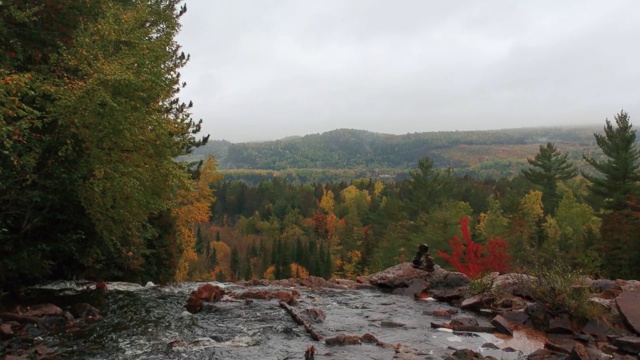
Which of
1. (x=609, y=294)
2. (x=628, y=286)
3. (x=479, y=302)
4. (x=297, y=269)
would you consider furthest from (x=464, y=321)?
(x=297, y=269)

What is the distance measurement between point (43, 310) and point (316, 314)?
25.6 feet

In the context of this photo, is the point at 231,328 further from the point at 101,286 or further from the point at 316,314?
the point at 101,286

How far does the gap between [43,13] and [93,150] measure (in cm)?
557

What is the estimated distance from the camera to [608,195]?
45844 mm

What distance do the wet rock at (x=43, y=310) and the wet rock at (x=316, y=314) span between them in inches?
282

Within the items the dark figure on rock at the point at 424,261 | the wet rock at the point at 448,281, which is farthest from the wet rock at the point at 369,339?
the dark figure on rock at the point at 424,261

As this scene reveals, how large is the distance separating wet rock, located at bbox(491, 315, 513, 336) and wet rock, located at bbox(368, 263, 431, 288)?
713cm

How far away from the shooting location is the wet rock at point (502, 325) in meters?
11.9

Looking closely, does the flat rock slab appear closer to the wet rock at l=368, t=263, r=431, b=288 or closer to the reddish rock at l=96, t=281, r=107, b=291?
the wet rock at l=368, t=263, r=431, b=288

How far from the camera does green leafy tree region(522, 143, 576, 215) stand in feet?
227

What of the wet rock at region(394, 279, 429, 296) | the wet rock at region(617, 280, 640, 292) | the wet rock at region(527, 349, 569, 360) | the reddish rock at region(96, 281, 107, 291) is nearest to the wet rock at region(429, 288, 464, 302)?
the wet rock at region(394, 279, 429, 296)

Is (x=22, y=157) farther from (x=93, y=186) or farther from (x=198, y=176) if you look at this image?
(x=198, y=176)

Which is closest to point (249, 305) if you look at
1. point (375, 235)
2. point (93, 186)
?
point (93, 186)

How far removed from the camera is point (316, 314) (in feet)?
45.2
